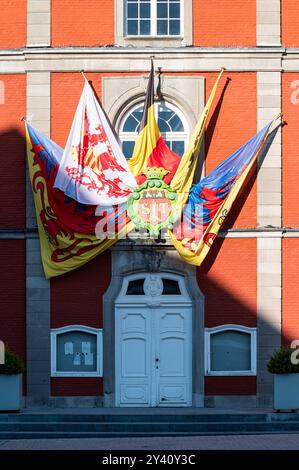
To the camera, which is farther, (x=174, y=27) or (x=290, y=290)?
(x=174, y=27)

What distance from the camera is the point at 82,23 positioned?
27984 millimetres

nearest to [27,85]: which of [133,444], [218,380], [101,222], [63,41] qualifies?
[63,41]

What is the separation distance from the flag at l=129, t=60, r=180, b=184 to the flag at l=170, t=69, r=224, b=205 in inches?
9.4

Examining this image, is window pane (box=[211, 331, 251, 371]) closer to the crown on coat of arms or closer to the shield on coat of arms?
the shield on coat of arms

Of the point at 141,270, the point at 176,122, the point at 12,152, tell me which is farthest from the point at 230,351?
the point at 12,152

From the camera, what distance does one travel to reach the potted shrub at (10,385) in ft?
82.6

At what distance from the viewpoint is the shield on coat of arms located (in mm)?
27375

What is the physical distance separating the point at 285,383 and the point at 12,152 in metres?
8.13

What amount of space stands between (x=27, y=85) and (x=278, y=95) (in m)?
5.64

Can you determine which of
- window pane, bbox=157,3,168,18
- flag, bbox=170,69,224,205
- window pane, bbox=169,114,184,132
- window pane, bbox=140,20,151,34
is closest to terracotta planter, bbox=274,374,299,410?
flag, bbox=170,69,224,205

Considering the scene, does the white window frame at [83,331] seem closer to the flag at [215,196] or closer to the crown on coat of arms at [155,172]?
the flag at [215,196]

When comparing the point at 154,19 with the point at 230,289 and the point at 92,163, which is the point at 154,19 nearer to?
the point at 92,163

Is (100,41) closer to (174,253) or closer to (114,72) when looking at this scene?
(114,72)

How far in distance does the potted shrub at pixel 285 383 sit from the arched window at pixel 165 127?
18.5 ft
